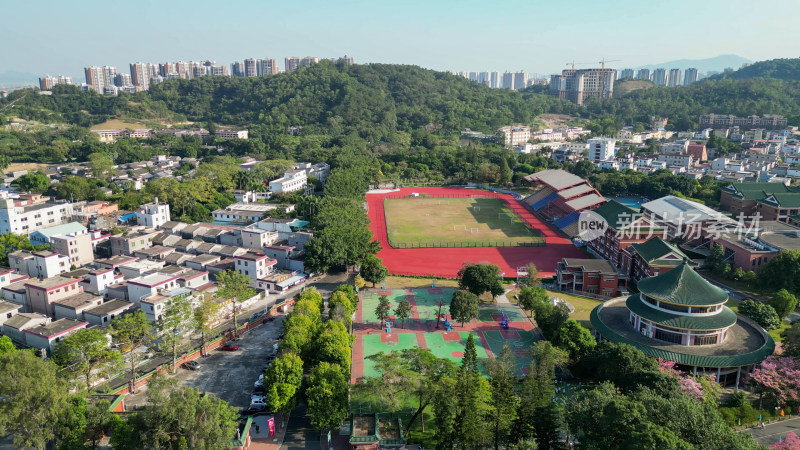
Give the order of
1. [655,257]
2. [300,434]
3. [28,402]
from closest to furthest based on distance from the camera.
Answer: [28,402] → [300,434] → [655,257]

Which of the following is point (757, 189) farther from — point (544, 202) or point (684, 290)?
point (684, 290)

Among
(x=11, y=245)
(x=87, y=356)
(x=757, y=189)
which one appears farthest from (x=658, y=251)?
(x=11, y=245)

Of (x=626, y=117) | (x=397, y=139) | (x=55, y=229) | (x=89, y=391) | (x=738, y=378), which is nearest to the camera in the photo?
(x=89, y=391)

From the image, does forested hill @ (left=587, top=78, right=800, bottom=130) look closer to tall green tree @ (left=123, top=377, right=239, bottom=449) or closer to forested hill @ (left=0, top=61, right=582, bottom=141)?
forested hill @ (left=0, top=61, right=582, bottom=141)

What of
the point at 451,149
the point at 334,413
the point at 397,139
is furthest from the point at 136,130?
the point at 334,413

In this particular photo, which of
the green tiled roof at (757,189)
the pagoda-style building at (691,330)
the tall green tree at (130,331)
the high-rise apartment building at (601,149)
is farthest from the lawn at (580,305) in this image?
the high-rise apartment building at (601,149)

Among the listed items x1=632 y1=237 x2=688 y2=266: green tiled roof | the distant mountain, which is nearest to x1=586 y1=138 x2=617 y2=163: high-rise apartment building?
x1=632 y1=237 x2=688 y2=266: green tiled roof

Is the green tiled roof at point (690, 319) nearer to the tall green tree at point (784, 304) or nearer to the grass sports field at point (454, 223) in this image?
the tall green tree at point (784, 304)

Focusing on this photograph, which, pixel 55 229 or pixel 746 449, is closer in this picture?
pixel 746 449

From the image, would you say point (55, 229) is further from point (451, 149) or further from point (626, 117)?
point (626, 117)
